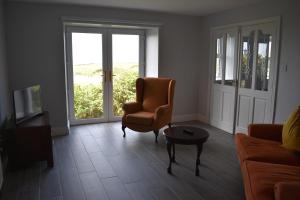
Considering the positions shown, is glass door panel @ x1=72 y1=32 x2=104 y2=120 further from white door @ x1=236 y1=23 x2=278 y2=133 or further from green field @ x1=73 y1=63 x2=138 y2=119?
white door @ x1=236 y1=23 x2=278 y2=133

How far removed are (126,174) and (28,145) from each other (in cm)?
131

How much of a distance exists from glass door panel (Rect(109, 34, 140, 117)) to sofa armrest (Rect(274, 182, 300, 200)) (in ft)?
14.2

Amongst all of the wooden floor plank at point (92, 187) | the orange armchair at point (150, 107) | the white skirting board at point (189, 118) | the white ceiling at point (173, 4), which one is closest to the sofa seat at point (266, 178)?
the wooden floor plank at point (92, 187)

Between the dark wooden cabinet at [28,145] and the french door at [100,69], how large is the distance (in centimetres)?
204

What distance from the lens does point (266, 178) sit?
2.00m

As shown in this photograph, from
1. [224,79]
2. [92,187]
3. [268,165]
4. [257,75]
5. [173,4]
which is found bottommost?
[92,187]

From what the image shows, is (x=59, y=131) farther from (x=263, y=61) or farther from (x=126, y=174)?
(x=263, y=61)

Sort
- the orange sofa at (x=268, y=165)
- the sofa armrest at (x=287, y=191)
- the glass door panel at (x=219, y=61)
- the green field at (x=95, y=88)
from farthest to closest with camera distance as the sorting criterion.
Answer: the green field at (x=95, y=88)
the glass door panel at (x=219, y=61)
the orange sofa at (x=268, y=165)
the sofa armrest at (x=287, y=191)

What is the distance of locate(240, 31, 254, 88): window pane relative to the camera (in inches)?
173

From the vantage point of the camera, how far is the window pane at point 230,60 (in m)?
Result: 4.79

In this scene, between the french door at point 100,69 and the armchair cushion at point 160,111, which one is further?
the french door at point 100,69

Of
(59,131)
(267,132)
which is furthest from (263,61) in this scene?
(59,131)

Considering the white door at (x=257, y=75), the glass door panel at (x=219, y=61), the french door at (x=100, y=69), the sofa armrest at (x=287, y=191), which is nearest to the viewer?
the sofa armrest at (x=287, y=191)

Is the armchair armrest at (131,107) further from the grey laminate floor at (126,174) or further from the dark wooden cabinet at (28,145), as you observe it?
the dark wooden cabinet at (28,145)
